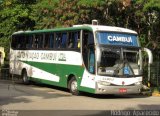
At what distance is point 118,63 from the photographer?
20.5 m

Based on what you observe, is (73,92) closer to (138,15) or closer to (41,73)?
(41,73)

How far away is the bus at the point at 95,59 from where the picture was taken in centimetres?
2030

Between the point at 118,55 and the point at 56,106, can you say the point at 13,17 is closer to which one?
the point at 118,55

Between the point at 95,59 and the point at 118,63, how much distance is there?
1.04 m

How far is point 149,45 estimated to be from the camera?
98.2ft

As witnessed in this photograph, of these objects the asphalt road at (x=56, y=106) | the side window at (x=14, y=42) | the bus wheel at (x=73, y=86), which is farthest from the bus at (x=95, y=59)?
the side window at (x=14, y=42)

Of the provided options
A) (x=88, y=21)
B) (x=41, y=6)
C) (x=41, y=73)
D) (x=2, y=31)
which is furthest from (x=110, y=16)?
(x=2, y=31)

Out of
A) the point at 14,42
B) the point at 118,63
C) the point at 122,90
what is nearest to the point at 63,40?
the point at 118,63

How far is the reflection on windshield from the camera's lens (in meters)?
20.3

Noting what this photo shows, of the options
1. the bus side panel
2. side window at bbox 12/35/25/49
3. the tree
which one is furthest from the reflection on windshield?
the tree

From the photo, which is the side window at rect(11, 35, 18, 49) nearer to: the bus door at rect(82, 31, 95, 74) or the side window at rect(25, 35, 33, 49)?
the side window at rect(25, 35, 33, 49)

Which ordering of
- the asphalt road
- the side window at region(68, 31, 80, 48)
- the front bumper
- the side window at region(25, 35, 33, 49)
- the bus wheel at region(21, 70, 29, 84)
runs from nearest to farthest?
the asphalt road, the front bumper, the side window at region(68, 31, 80, 48), the side window at region(25, 35, 33, 49), the bus wheel at region(21, 70, 29, 84)

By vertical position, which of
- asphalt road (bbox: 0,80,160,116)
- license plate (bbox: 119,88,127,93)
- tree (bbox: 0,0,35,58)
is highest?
tree (bbox: 0,0,35,58)

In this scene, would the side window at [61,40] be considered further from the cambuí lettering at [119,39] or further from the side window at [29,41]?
the side window at [29,41]
